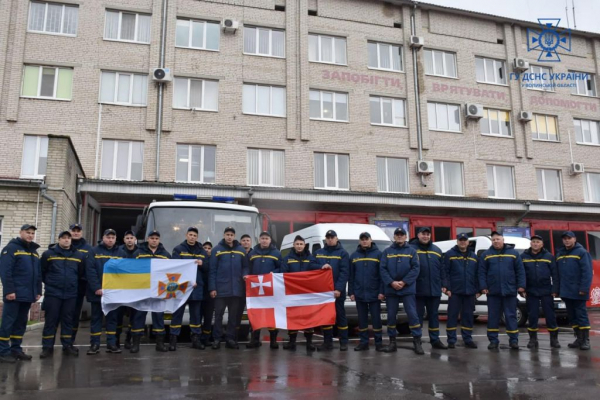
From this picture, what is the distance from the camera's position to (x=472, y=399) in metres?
5.31


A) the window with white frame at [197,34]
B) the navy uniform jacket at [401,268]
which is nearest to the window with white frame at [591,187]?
the window with white frame at [197,34]

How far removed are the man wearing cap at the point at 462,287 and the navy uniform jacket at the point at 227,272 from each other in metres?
3.80

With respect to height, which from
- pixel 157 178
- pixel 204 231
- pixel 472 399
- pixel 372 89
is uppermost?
pixel 372 89

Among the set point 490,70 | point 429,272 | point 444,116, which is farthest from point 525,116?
point 429,272

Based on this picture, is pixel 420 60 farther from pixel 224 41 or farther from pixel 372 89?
pixel 224 41

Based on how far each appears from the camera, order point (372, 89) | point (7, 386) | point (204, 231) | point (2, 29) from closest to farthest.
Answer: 1. point (7, 386)
2. point (204, 231)
3. point (2, 29)
4. point (372, 89)

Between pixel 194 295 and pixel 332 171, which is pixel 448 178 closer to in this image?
pixel 332 171

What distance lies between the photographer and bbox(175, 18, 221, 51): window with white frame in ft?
74.8

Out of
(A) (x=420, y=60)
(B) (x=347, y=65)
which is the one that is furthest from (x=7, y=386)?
(A) (x=420, y=60)

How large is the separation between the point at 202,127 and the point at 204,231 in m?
11.8

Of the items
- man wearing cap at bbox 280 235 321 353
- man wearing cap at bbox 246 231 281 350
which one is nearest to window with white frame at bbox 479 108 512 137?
man wearing cap at bbox 280 235 321 353

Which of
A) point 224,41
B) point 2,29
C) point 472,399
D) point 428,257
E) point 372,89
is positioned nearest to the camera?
point 472,399

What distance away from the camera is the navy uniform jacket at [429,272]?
30.5ft

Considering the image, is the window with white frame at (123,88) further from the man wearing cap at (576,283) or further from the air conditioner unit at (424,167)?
the man wearing cap at (576,283)
